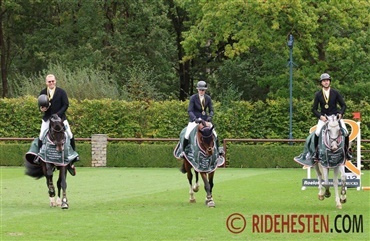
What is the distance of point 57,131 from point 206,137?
295cm

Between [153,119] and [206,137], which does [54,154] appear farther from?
[153,119]

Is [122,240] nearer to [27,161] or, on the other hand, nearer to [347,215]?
[347,215]

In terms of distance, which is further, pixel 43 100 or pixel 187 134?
pixel 187 134

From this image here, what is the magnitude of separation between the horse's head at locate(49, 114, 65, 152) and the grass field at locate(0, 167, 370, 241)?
4.27 ft

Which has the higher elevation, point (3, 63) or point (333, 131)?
point (3, 63)

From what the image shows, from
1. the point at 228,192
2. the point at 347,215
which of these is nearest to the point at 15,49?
the point at 228,192

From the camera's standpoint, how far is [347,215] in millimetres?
15492

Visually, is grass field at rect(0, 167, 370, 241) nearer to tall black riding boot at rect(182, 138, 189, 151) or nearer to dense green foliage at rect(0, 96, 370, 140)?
tall black riding boot at rect(182, 138, 189, 151)

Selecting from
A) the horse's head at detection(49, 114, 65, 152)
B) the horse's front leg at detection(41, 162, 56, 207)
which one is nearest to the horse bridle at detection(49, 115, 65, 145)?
the horse's head at detection(49, 114, 65, 152)

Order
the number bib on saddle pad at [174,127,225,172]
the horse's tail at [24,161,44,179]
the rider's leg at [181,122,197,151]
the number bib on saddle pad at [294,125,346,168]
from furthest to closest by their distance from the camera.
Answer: the rider's leg at [181,122,197,151] → the horse's tail at [24,161,44,179] → the number bib on saddle pad at [174,127,225,172] → the number bib on saddle pad at [294,125,346,168]

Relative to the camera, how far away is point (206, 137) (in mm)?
17766

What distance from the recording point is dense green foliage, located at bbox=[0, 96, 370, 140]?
132ft

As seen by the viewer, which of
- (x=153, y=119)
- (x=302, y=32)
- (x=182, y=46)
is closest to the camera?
(x=153, y=119)

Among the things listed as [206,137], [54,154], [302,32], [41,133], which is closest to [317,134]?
[206,137]
